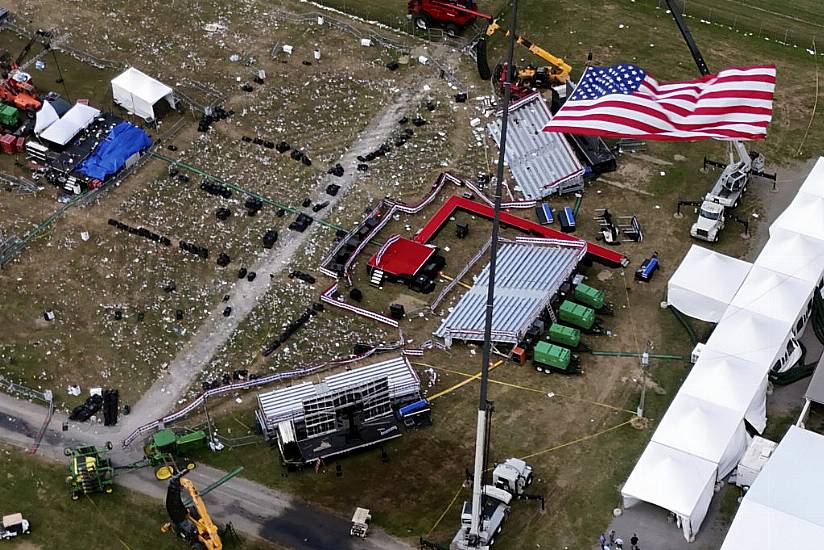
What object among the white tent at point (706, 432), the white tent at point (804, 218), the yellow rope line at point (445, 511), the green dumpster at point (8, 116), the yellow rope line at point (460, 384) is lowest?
the yellow rope line at point (445, 511)

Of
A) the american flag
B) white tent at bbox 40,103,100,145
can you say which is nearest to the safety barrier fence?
the american flag

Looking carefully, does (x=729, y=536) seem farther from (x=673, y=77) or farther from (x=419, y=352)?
(x=673, y=77)

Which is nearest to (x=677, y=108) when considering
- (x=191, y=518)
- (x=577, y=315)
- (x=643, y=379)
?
(x=577, y=315)

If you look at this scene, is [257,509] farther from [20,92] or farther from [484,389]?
[20,92]

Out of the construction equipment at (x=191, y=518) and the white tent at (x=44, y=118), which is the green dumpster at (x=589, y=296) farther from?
the white tent at (x=44, y=118)

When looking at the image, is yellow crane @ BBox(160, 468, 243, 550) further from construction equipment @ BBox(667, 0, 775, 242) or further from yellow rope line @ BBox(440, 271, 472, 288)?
construction equipment @ BBox(667, 0, 775, 242)

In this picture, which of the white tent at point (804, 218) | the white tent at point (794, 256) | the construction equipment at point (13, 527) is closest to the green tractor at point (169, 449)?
the construction equipment at point (13, 527)

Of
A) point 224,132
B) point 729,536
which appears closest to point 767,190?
point 729,536
